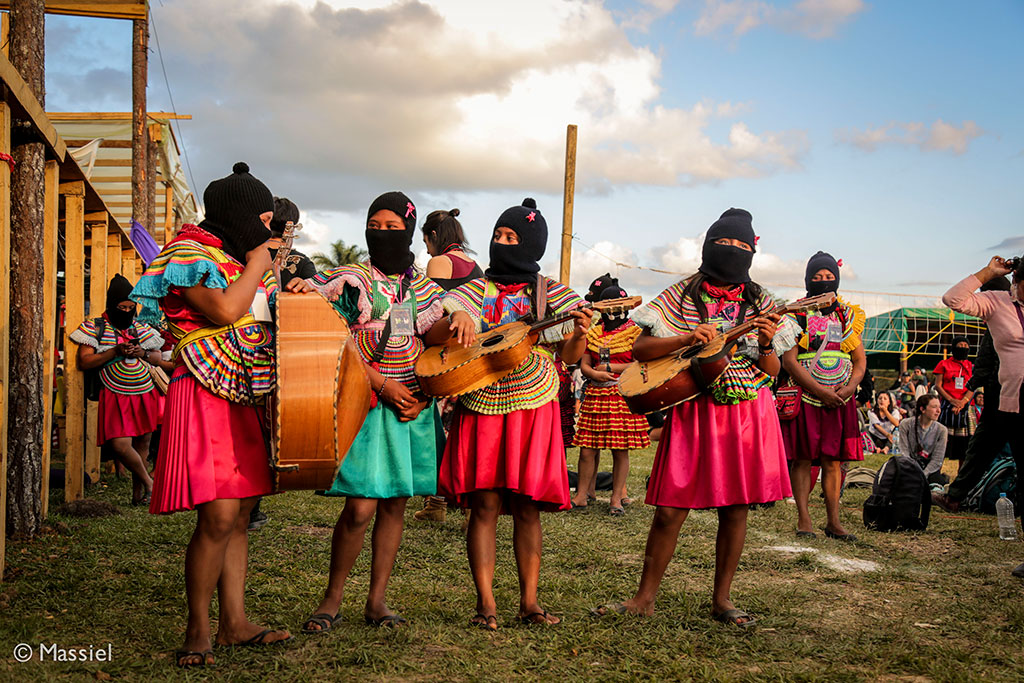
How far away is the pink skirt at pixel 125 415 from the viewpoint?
8.78 metres

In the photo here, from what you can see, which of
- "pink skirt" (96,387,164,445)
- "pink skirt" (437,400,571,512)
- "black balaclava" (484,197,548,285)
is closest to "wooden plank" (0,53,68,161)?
"pink skirt" (96,387,164,445)

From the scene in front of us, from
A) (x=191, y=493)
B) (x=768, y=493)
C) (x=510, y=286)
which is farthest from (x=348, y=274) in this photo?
(x=768, y=493)

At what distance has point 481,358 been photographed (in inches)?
170

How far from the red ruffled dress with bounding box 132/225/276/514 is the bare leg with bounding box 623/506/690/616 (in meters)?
2.15

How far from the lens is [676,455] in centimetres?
477

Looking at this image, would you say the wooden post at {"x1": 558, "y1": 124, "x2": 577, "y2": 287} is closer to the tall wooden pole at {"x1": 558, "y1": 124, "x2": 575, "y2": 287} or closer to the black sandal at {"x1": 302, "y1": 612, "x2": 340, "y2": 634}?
the tall wooden pole at {"x1": 558, "y1": 124, "x2": 575, "y2": 287}

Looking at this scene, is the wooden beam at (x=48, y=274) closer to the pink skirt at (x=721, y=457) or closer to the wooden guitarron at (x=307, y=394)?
the wooden guitarron at (x=307, y=394)

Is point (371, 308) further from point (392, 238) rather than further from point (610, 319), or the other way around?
point (610, 319)

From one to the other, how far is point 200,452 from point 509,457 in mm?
1523

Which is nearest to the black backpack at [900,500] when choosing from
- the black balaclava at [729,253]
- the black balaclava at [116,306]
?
the black balaclava at [729,253]

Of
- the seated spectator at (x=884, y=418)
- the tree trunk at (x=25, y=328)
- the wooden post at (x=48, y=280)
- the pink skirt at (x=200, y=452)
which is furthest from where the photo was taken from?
the seated spectator at (x=884, y=418)

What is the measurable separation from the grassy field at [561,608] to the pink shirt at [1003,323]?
1.32 meters

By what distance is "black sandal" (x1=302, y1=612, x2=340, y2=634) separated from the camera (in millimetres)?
4309

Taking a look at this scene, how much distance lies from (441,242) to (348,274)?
2.16 meters
